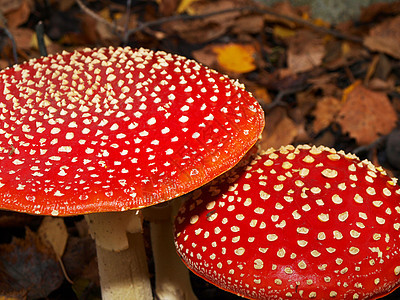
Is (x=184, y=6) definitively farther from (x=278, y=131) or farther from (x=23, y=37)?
(x=278, y=131)

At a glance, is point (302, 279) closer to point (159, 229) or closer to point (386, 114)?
point (159, 229)

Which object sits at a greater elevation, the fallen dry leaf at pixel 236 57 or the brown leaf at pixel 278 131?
the fallen dry leaf at pixel 236 57

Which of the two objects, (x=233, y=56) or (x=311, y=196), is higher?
(x=311, y=196)

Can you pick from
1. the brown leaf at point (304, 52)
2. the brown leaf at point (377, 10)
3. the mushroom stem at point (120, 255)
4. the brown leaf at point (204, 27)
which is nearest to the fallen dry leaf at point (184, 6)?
the brown leaf at point (204, 27)

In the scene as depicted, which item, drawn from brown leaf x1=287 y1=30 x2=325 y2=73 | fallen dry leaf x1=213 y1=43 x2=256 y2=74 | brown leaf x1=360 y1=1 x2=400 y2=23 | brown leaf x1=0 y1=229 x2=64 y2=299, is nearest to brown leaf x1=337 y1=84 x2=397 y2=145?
brown leaf x1=287 y1=30 x2=325 y2=73

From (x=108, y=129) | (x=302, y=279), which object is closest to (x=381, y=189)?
(x=302, y=279)

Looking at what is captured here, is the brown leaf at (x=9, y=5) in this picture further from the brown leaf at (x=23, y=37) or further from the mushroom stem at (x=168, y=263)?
the mushroom stem at (x=168, y=263)

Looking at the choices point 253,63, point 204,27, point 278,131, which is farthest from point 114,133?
point 204,27
